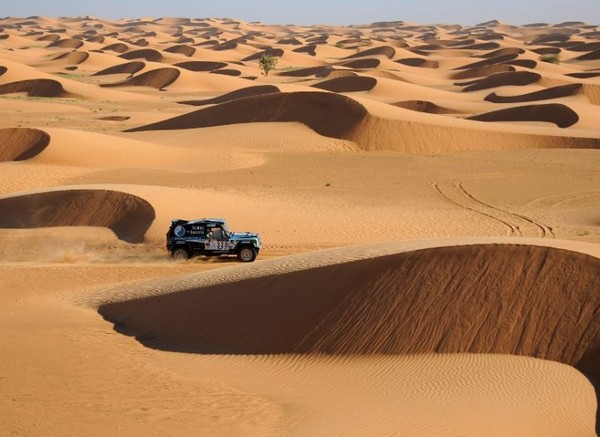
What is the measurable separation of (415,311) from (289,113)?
35467 mm

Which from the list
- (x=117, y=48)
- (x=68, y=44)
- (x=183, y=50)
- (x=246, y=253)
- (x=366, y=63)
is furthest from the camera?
(x=68, y=44)

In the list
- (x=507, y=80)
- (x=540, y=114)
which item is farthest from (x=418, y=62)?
(x=540, y=114)

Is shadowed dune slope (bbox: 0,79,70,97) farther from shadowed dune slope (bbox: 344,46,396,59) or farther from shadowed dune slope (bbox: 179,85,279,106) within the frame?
shadowed dune slope (bbox: 344,46,396,59)

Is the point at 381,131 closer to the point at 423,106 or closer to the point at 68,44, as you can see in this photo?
the point at 423,106

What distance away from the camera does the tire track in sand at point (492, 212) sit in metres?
25.5

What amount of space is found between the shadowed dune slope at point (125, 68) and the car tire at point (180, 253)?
7880 centimetres

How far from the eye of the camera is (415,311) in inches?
583

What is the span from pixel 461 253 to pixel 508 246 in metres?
0.80

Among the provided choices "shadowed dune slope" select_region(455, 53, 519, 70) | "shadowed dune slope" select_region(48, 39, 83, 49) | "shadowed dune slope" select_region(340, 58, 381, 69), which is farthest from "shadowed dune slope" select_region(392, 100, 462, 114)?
"shadowed dune slope" select_region(48, 39, 83, 49)

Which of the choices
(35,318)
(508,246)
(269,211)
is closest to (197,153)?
(269,211)

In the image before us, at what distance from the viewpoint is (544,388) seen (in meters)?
12.5

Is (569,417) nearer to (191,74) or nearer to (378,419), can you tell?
(378,419)

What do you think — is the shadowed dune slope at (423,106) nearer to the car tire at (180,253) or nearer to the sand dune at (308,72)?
the sand dune at (308,72)

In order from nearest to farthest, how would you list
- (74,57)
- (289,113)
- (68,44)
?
(289,113), (74,57), (68,44)
